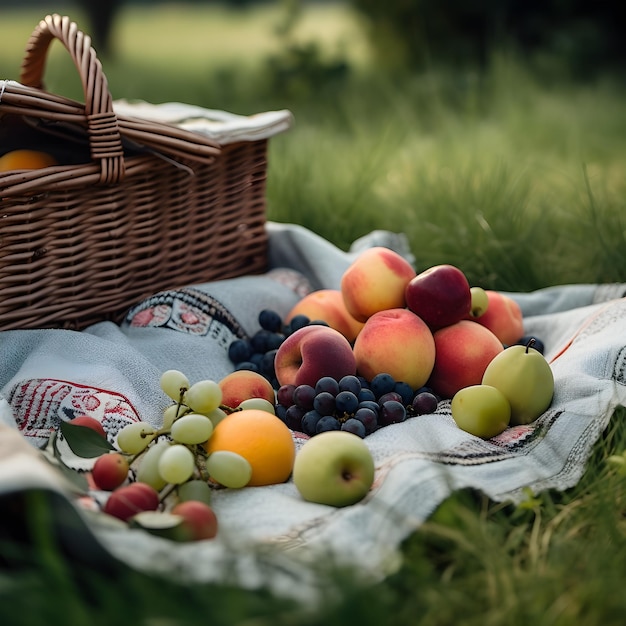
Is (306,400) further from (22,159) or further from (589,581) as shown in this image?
(22,159)

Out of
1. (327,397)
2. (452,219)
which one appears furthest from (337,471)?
(452,219)

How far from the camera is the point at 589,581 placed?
3.27 ft

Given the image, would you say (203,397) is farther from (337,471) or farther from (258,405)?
(337,471)

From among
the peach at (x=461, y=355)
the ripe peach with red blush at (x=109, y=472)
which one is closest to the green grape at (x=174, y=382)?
the ripe peach with red blush at (x=109, y=472)

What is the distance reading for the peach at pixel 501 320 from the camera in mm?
1896

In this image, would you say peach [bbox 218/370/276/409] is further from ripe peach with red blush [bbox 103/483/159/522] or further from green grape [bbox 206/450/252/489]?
ripe peach with red blush [bbox 103/483/159/522]

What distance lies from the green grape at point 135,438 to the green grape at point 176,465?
0.37 ft

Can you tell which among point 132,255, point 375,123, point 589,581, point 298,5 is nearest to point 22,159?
point 132,255

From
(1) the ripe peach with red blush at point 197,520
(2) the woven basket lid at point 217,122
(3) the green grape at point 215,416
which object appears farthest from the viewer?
(2) the woven basket lid at point 217,122

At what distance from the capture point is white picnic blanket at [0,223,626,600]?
1.00m

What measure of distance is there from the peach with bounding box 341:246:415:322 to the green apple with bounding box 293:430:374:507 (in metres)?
0.56

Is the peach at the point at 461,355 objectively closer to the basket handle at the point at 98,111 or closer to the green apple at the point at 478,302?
the green apple at the point at 478,302

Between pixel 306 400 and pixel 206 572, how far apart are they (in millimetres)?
624

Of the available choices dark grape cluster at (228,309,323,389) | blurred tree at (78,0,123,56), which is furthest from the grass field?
blurred tree at (78,0,123,56)
